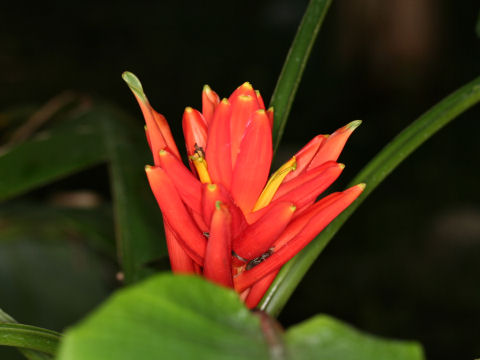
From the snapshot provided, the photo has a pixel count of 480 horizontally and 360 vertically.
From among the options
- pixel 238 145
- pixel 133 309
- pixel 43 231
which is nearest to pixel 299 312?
pixel 43 231

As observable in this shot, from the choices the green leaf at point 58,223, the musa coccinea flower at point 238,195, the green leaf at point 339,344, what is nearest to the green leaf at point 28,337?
the musa coccinea flower at point 238,195

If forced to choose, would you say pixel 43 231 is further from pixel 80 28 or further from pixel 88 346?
pixel 80 28

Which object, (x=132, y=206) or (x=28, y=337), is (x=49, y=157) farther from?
(x=28, y=337)

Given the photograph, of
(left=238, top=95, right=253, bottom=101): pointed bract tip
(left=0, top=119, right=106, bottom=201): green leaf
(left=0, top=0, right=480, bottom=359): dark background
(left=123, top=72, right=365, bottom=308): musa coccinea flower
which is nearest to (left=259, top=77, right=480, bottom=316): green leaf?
(left=123, top=72, right=365, bottom=308): musa coccinea flower

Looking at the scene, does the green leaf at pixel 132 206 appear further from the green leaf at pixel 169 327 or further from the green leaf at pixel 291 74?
the green leaf at pixel 169 327

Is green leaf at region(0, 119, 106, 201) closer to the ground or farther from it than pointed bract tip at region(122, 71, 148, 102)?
farther from it

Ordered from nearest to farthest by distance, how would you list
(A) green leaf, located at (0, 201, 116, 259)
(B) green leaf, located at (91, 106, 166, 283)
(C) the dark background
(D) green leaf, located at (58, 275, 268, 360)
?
(D) green leaf, located at (58, 275, 268, 360) < (B) green leaf, located at (91, 106, 166, 283) < (A) green leaf, located at (0, 201, 116, 259) < (C) the dark background

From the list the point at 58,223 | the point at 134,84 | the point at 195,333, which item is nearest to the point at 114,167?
the point at 58,223

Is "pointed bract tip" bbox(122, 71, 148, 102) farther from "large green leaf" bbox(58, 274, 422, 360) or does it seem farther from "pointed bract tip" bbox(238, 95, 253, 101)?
"large green leaf" bbox(58, 274, 422, 360)
